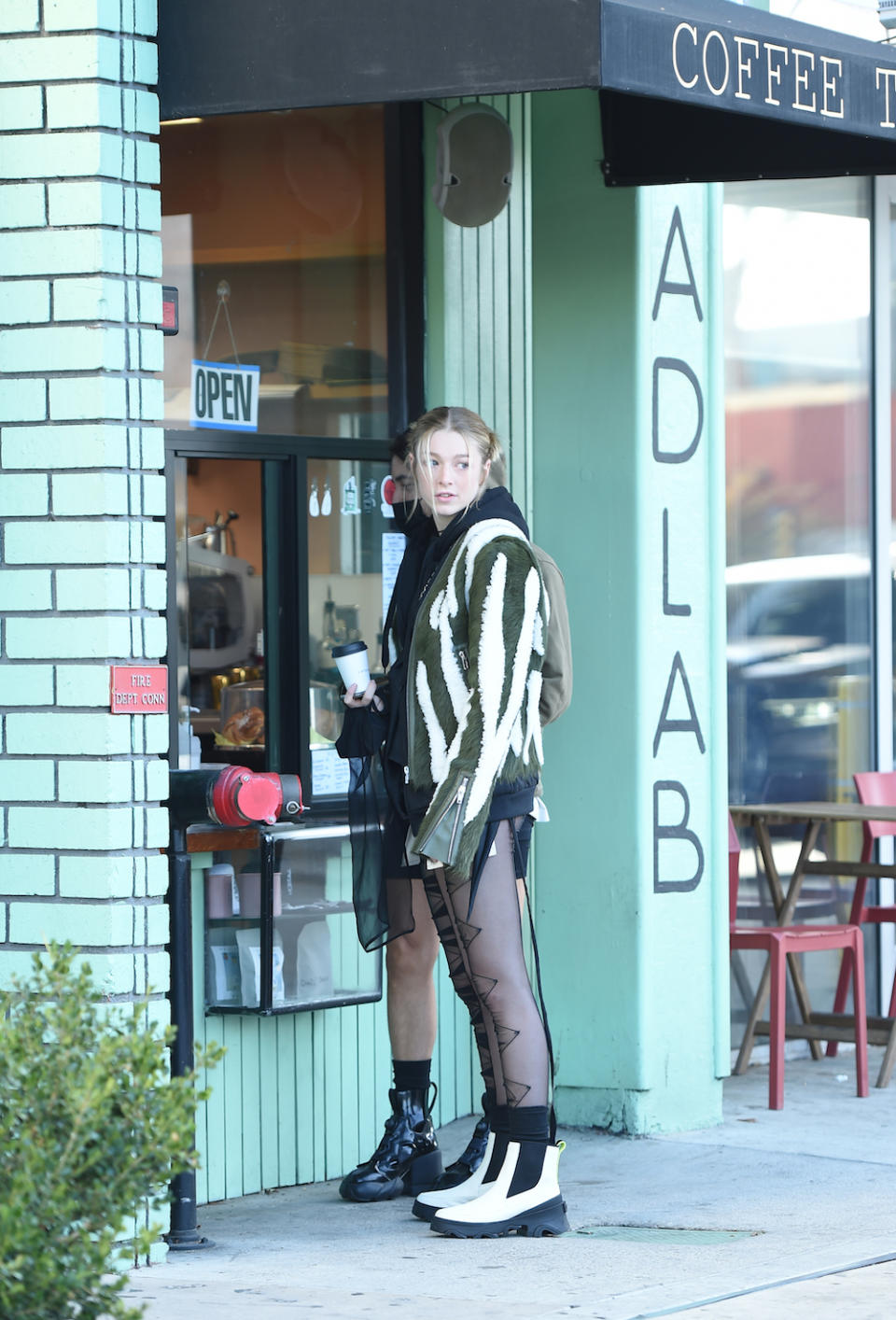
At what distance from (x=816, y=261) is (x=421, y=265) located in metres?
2.51

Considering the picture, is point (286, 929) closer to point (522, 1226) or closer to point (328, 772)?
point (328, 772)

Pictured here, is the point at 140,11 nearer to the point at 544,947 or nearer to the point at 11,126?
the point at 11,126

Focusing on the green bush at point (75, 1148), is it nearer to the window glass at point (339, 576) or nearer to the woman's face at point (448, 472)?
the woman's face at point (448, 472)

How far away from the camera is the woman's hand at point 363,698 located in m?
5.21

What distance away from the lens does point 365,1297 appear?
170 inches

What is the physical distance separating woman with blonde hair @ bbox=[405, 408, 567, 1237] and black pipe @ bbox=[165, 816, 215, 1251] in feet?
1.89

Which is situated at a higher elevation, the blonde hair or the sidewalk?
the blonde hair

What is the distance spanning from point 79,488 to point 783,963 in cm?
329

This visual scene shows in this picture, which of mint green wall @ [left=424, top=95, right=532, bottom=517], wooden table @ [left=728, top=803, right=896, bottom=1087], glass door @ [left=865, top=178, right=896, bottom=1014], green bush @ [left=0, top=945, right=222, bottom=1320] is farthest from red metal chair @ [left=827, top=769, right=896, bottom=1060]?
green bush @ [left=0, top=945, right=222, bottom=1320]

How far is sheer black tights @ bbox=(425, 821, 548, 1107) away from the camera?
4848mm

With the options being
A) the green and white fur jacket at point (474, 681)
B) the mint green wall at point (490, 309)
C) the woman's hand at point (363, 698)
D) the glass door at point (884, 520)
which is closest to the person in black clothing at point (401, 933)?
the woman's hand at point (363, 698)

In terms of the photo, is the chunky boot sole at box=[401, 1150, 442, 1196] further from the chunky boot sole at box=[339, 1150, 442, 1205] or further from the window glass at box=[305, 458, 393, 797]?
the window glass at box=[305, 458, 393, 797]

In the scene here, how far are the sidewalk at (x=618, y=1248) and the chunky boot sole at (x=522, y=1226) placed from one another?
3 cm

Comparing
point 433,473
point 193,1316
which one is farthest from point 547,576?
point 193,1316
